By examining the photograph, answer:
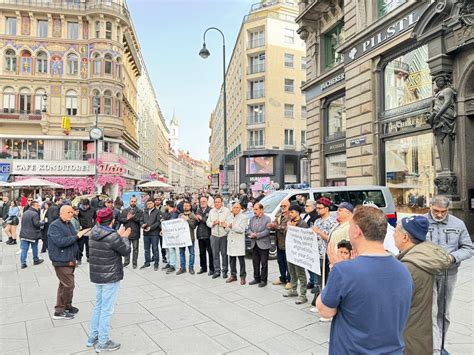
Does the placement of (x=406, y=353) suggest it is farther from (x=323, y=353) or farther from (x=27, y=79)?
(x=27, y=79)

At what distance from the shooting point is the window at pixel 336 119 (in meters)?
18.3

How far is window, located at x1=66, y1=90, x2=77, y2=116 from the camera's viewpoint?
128ft

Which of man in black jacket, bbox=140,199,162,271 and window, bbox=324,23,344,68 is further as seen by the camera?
window, bbox=324,23,344,68

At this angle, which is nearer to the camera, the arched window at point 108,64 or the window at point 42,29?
the window at point 42,29

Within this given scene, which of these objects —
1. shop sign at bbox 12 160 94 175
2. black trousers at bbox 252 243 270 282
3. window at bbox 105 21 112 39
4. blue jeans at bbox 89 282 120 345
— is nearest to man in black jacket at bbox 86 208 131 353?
blue jeans at bbox 89 282 120 345

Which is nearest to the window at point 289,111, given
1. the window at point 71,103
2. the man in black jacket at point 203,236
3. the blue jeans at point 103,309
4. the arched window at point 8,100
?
the window at point 71,103

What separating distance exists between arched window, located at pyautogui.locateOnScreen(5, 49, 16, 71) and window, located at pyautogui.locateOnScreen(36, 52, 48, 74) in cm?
246

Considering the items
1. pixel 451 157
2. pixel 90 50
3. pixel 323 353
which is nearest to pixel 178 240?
pixel 323 353

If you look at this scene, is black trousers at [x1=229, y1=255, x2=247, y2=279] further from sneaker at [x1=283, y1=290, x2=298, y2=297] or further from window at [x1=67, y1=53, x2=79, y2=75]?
window at [x1=67, y1=53, x2=79, y2=75]

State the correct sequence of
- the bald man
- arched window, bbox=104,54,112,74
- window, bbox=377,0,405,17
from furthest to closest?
arched window, bbox=104,54,112,74, window, bbox=377,0,405,17, the bald man

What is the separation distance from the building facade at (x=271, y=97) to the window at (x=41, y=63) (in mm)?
24017

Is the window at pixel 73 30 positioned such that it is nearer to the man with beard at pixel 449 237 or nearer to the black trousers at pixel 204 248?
the black trousers at pixel 204 248

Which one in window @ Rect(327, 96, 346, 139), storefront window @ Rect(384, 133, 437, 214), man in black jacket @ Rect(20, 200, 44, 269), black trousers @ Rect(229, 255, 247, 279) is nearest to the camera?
black trousers @ Rect(229, 255, 247, 279)

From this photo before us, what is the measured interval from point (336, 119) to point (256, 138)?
82.4 feet
